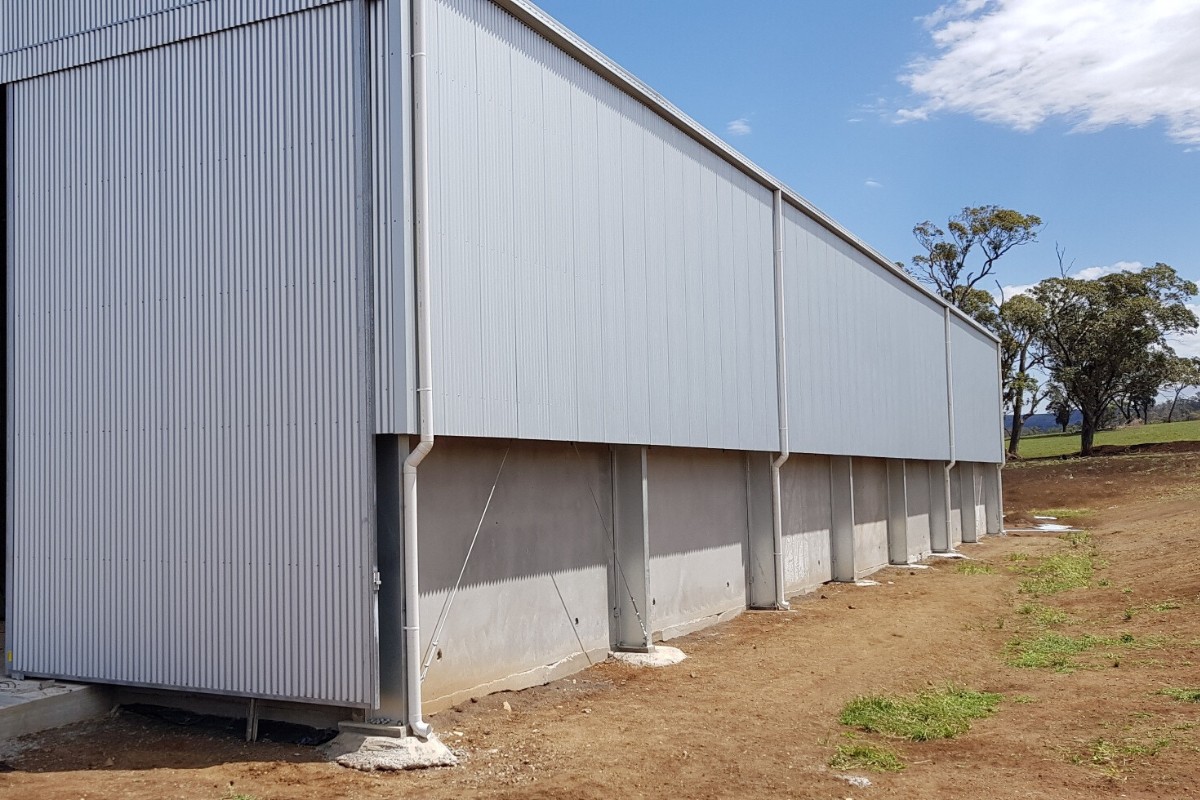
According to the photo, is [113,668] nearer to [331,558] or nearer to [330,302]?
[331,558]

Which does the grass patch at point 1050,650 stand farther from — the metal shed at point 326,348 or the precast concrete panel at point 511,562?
the precast concrete panel at point 511,562

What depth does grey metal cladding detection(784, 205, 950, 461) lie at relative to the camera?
2042cm

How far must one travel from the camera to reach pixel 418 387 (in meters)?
9.69

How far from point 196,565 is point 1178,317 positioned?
68572 millimetres

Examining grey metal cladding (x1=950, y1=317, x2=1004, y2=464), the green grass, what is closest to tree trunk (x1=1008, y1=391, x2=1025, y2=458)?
the green grass

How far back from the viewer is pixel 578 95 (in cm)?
1303

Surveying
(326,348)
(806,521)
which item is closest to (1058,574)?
(806,521)

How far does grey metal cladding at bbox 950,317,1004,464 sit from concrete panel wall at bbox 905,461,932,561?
2224 millimetres

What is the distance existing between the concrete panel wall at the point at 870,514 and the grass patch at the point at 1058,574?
3445 millimetres

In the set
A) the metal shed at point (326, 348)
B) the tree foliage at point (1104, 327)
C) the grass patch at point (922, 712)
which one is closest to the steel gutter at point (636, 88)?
the metal shed at point (326, 348)

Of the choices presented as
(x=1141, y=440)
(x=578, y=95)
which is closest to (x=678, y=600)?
(x=578, y=95)

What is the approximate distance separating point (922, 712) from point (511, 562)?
4604 millimetres

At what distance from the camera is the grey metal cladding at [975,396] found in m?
34.7

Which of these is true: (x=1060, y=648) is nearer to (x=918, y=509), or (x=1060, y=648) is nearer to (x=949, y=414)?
(x=918, y=509)
